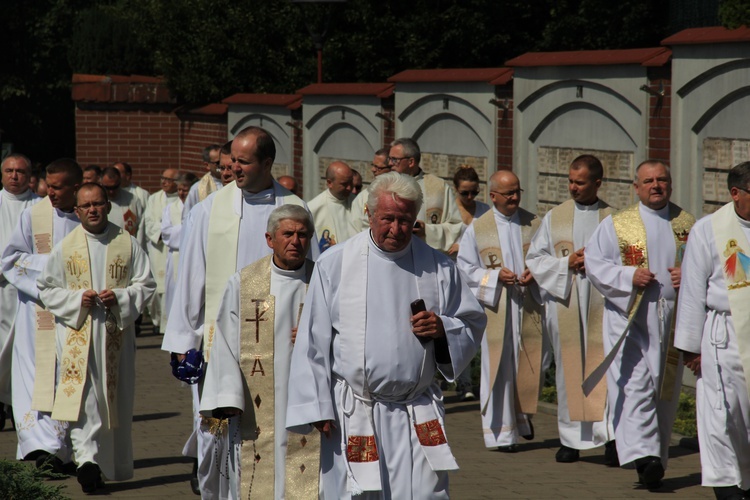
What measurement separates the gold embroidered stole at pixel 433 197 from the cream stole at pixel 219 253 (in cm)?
418

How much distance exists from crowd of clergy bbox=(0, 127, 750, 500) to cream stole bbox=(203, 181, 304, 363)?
0.03 feet

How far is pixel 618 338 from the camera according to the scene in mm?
8547

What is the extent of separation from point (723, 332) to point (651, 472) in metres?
1.15

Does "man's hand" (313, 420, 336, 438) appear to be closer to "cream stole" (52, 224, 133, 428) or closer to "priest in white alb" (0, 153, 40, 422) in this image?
"cream stole" (52, 224, 133, 428)

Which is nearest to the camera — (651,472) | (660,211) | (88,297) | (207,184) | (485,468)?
(651,472)

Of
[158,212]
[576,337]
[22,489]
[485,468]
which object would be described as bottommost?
[485,468]

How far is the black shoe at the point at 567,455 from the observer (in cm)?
918

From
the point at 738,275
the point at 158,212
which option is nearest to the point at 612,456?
the point at 738,275

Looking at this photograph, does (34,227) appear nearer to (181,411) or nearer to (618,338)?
(181,411)

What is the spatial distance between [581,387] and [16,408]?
12.7 ft

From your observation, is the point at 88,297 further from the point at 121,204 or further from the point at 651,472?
the point at 121,204

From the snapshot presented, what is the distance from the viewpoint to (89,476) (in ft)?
26.7

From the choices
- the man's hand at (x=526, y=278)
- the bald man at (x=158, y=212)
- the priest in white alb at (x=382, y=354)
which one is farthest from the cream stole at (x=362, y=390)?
the bald man at (x=158, y=212)

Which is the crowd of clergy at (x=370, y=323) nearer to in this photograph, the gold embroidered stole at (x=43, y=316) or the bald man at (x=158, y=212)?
the gold embroidered stole at (x=43, y=316)
